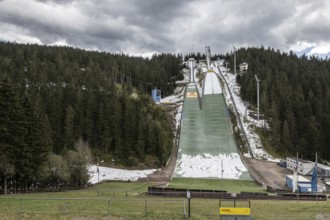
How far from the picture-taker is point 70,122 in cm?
6209

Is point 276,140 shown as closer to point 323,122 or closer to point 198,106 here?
point 323,122

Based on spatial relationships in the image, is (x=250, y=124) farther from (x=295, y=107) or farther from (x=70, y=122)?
(x=70, y=122)

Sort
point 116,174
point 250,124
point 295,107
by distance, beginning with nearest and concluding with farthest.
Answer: point 116,174 → point 250,124 → point 295,107

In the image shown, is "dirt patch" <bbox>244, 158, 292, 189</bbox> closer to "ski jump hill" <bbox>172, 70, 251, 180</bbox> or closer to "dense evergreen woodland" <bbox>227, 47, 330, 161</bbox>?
"ski jump hill" <bbox>172, 70, 251, 180</bbox>

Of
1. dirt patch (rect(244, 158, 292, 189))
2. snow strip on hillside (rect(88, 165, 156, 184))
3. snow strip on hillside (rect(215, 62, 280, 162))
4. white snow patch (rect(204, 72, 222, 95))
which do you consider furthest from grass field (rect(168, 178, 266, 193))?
white snow patch (rect(204, 72, 222, 95))

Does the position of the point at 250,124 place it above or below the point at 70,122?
below

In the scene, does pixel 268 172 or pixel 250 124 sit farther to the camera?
pixel 250 124

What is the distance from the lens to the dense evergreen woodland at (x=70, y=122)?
32188 mm

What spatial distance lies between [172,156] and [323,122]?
36.5m

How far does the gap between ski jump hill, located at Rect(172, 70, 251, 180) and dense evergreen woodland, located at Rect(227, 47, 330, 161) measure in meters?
10.4

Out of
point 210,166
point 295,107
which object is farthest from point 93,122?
point 295,107

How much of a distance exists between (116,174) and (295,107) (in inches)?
1942

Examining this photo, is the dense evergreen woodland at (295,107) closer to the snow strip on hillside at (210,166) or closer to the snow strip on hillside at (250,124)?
the snow strip on hillside at (250,124)

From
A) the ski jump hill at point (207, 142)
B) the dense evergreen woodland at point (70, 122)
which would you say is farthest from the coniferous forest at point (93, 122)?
the ski jump hill at point (207, 142)
